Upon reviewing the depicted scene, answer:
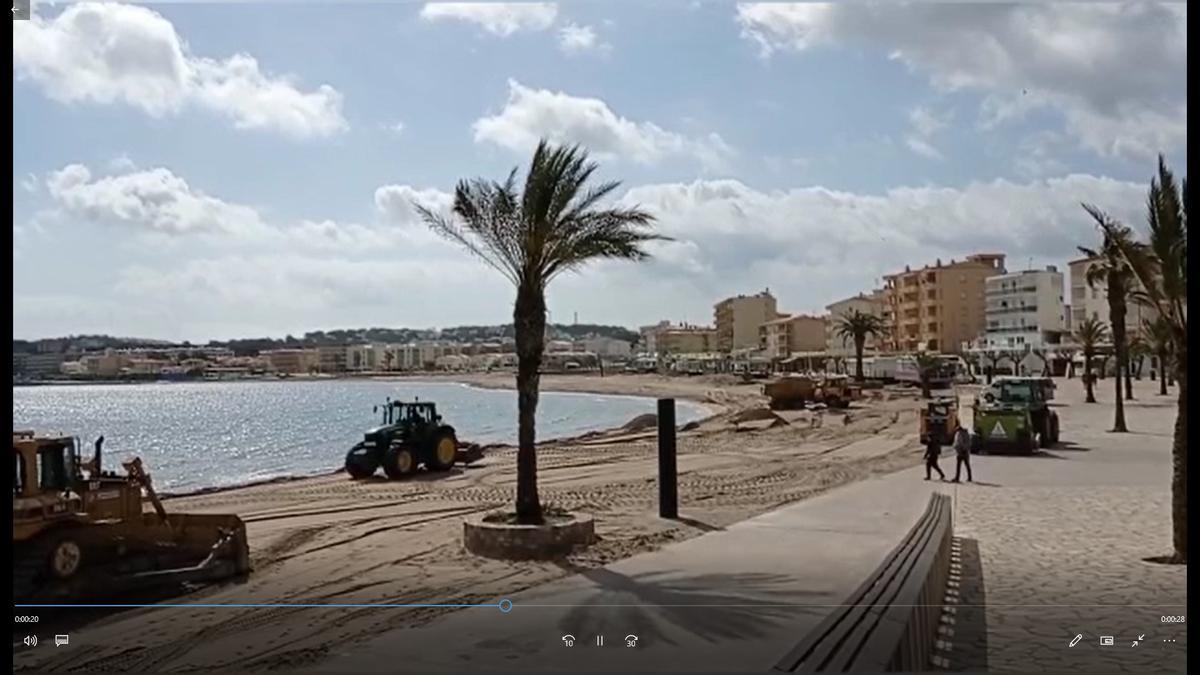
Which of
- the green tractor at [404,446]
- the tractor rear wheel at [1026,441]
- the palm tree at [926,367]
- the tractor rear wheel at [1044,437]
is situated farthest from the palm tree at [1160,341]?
the green tractor at [404,446]

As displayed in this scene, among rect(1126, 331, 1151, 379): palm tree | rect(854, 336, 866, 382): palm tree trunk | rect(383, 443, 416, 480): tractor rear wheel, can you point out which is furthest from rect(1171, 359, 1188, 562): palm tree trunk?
rect(383, 443, 416, 480): tractor rear wheel

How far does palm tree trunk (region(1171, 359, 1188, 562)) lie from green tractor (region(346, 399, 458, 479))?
530 centimetres

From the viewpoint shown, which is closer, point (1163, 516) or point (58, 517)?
point (58, 517)

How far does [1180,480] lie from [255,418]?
5.46 m

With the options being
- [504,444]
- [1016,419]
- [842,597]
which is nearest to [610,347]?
[842,597]

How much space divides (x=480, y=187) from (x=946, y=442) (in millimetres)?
5266

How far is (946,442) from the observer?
29.9 feet

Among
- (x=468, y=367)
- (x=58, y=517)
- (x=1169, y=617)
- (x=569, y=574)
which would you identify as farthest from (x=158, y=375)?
(x=1169, y=617)

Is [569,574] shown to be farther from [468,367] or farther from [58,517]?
[58,517]

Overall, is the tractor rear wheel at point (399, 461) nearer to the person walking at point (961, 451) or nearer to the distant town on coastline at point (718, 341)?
the distant town on coastline at point (718, 341)

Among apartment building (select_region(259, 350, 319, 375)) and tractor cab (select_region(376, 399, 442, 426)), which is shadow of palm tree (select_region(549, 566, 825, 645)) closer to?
apartment building (select_region(259, 350, 319, 375))

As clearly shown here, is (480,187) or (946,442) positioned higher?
(480,187)

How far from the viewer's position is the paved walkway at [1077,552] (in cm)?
416

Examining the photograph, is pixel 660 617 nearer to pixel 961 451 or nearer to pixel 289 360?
pixel 289 360
